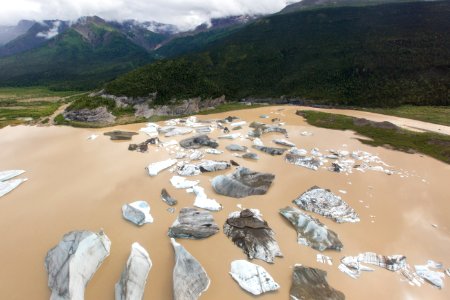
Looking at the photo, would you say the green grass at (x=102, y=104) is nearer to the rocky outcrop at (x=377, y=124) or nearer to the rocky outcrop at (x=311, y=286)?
the rocky outcrop at (x=377, y=124)

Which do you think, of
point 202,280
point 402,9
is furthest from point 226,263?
point 402,9

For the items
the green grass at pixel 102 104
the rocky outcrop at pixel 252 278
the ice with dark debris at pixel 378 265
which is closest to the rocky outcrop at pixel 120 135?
the green grass at pixel 102 104

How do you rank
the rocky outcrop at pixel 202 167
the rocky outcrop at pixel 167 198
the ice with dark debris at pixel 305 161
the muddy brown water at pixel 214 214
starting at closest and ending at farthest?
the muddy brown water at pixel 214 214, the rocky outcrop at pixel 167 198, the rocky outcrop at pixel 202 167, the ice with dark debris at pixel 305 161

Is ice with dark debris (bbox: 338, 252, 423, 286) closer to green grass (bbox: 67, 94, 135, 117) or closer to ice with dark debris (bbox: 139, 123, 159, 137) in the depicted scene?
ice with dark debris (bbox: 139, 123, 159, 137)

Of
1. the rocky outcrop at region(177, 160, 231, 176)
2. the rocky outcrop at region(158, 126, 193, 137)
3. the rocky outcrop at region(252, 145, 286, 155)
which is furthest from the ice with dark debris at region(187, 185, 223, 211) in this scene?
the rocky outcrop at region(158, 126, 193, 137)

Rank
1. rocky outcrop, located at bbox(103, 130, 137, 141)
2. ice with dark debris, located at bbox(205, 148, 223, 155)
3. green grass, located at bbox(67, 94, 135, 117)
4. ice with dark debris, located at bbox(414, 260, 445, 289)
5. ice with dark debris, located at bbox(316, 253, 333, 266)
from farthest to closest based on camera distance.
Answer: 1. green grass, located at bbox(67, 94, 135, 117)
2. rocky outcrop, located at bbox(103, 130, 137, 141)
3. ice with dark debris, located at bbox(205, 148, 223, 155)
4. ice with dark debris, located at bbox(316, 253, 333, 266)
5. ice with dark debris, located at bbox(414, 260, 445, 289)

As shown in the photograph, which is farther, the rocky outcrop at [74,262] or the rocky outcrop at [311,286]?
the rocky outcrop at [311,286]

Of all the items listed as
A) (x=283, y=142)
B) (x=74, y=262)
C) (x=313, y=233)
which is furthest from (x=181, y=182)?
(x=283, y=142)
